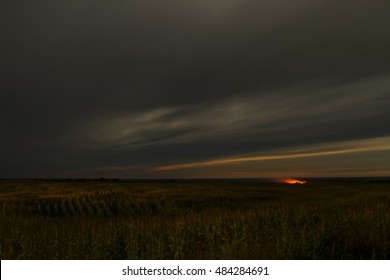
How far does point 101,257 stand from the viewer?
703cm

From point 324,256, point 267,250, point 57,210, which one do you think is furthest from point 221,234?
point 57,210

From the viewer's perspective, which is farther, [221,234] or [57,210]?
[57,210]

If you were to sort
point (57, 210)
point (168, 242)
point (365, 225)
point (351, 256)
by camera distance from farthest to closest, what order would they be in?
point (57, 210), point (365, 225), point (168, 242), point (351, 256)

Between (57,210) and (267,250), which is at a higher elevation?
(267,250)

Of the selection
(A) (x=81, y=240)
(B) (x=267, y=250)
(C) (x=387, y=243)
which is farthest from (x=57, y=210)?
(C) (x=387, y=243)

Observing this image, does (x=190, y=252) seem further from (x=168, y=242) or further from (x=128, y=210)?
(x=128, y=210)

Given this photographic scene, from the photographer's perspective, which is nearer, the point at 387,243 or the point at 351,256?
the point at 351,256

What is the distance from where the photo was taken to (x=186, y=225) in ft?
32.3

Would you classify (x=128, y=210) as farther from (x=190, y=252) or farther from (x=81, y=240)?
(x=190, y=252)

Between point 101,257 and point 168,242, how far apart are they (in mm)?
1730

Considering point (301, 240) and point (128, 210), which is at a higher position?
point (301, 240)

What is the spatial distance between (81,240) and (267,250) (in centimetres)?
500

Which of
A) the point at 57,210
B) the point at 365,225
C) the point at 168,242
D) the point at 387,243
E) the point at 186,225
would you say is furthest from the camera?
the point at 57,210
